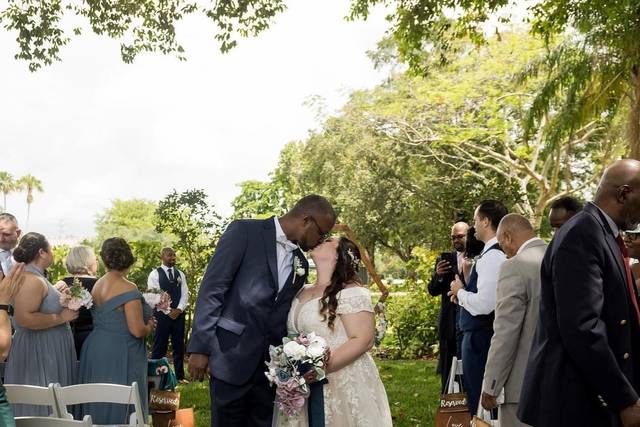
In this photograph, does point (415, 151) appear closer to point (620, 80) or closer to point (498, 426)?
point (620, 80)

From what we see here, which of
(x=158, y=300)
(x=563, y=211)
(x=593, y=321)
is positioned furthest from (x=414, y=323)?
(x=593, y=321)

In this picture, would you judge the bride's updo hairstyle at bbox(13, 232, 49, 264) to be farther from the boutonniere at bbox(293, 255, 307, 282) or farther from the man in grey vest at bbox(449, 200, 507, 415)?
the man in grey vest at bbox(449, 200, 507, 415)

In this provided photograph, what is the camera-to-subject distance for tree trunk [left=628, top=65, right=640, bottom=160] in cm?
1623

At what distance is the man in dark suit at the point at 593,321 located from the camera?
3.51m

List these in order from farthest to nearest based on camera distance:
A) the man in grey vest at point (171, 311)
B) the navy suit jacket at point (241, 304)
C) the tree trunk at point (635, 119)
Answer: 1. the tree trunk at point (635, 119)
2. the man in grey vest at point (171, 311)
3. the navy suit jacket at point (241, 304)

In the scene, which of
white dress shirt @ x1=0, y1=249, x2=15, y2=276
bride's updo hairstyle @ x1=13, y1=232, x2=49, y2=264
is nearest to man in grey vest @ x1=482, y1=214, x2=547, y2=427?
bride's updo hairstyle @ x1=13, y1=232, x2=49, y2=264

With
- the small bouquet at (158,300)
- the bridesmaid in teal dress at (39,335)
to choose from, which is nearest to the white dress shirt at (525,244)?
the bridesmaid in teal dress at (39,335)

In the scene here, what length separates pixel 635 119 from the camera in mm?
16562

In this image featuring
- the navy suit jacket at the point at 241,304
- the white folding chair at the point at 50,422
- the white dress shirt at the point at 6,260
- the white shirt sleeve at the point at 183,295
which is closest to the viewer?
the white folding chair at the point at 50,422

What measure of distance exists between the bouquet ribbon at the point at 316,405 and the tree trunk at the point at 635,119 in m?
12.7

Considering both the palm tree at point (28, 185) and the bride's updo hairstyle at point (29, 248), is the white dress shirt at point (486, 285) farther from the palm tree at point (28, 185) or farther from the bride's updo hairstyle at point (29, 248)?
the palm tree at point (28, 185)

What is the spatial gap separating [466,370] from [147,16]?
1015 centimetres

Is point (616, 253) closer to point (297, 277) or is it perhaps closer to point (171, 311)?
point (297, 277)

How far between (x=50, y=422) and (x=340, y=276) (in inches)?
74.7
